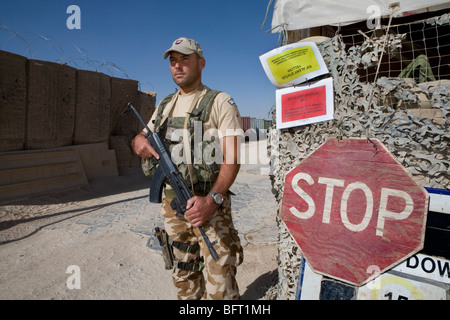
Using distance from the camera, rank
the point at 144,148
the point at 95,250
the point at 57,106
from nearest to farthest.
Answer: the point at 144,148
the point at 95,250
the point at 57,106

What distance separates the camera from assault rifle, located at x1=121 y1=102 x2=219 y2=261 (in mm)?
1626

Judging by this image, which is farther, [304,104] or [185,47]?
[185,47]

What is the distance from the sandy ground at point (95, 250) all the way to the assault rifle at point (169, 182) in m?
0.91

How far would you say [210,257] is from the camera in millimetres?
→ 1597

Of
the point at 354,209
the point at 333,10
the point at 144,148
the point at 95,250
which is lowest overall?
the point at 95,250

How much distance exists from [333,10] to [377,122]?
2.65ft

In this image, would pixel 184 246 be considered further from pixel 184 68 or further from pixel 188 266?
pixel 184 68

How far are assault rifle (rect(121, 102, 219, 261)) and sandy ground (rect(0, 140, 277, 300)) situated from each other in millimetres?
913

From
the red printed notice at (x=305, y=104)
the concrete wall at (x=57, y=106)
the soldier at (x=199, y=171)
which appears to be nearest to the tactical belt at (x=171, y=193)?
the soldier at (x=199, y=171)

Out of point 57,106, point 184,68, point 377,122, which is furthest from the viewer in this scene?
point 57,106

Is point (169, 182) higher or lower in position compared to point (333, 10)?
lower

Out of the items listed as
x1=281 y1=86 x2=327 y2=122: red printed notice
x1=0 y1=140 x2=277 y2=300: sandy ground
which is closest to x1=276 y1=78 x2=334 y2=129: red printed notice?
x1=281 y1=86 x2=327 y2=122: red printed notice

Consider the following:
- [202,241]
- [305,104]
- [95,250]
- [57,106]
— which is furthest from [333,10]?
[57,106]

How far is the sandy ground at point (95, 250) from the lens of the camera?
2275 millimetres
